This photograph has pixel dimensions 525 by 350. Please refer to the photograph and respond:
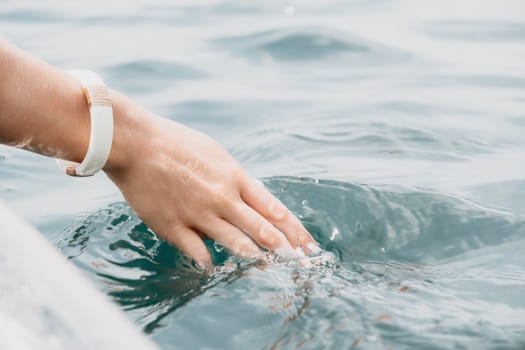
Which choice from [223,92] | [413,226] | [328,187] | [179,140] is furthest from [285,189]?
[223,92]

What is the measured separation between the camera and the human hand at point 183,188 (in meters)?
2.33

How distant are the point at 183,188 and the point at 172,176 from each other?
0.05m

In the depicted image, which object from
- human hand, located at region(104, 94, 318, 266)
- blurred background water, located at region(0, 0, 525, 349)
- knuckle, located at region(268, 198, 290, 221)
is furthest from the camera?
knuckle, located at region(268, 198, 290, 221)

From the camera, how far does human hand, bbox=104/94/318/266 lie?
2.33 metres

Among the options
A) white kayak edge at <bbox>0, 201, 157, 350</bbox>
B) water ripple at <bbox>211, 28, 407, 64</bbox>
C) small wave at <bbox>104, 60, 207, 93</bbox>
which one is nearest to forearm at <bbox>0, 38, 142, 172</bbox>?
white kayak edge at <bbox>0, 201, 157, 350</bbox>

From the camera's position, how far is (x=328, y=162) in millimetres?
3779

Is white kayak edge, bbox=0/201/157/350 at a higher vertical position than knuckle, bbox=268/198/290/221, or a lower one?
higher

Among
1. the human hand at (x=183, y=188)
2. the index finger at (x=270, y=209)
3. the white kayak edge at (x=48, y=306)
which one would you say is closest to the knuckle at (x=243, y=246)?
the human hand at (x=183, y=188)

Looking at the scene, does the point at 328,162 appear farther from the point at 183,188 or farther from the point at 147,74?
the point at 147,74

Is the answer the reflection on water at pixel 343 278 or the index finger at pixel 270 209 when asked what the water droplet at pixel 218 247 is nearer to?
the reflection on water at pixel 343 278

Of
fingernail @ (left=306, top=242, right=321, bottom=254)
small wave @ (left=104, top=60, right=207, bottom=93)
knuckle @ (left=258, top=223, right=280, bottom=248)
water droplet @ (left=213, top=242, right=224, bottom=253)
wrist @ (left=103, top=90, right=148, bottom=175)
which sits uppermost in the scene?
wrist @ (left=103, top=90, right=148, bottom=175)

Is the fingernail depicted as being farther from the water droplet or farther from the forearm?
the forearm

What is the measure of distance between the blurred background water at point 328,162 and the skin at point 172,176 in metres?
0.10

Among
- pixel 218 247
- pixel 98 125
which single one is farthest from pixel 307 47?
pixel 98 125
